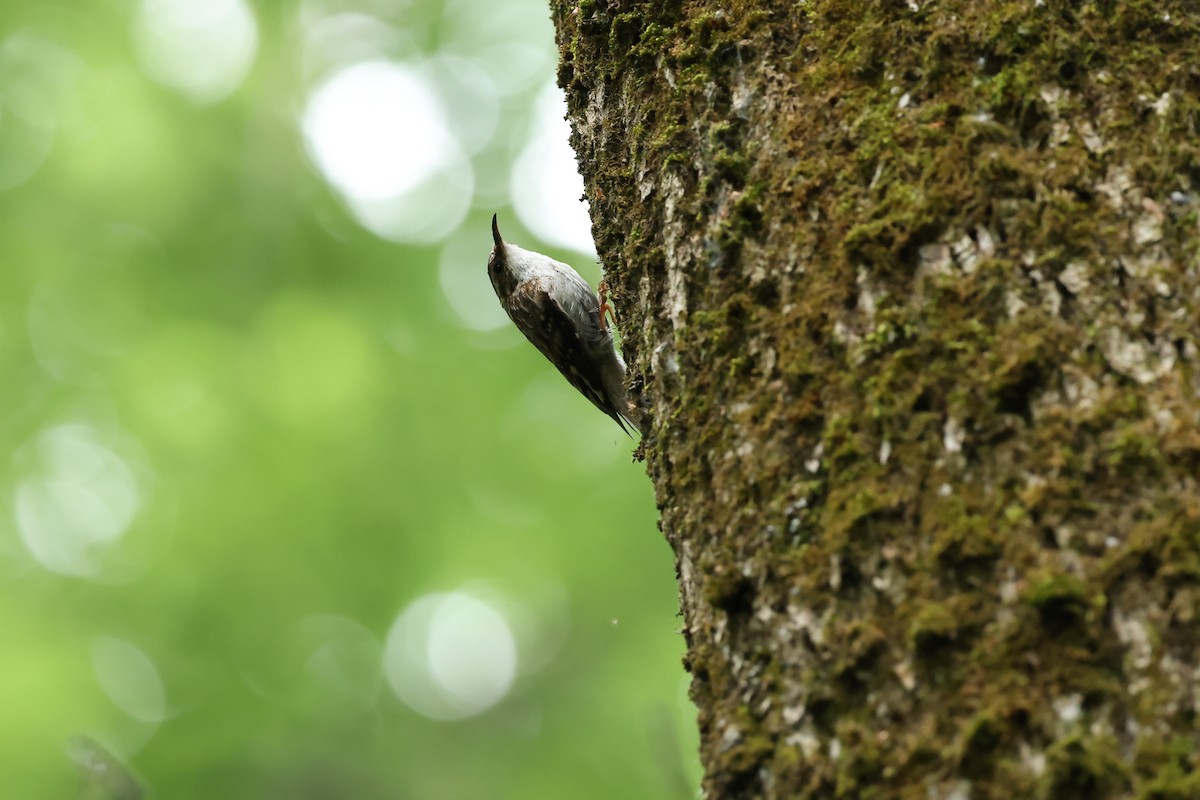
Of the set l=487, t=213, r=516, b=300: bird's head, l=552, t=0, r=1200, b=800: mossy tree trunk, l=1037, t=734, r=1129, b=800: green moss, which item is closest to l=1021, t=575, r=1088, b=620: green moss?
l=552, t=0, r=1200, b=800: mossy tree trunk

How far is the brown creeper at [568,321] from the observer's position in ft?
19.3

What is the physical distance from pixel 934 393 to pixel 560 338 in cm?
449

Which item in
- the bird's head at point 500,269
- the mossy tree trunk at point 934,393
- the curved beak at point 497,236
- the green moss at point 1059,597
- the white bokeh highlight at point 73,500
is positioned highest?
the white bokeh highlight at point 73,500

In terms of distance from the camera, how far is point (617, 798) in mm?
6840

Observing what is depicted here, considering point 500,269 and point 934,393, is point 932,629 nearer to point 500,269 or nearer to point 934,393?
point 934,393

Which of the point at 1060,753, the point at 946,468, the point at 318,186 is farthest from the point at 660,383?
the point at 318,186

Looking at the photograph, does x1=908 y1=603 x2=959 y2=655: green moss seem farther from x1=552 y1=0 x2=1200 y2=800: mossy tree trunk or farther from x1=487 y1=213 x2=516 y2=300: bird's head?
x1=487 y1=213 x2=516 y2=300: bird's head

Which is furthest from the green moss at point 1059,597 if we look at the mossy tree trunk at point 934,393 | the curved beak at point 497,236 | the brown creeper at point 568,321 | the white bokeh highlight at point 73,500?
the white bokeh highlight at point 73,500

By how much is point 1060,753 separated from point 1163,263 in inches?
28.6

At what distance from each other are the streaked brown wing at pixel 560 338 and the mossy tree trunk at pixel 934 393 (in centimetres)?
371

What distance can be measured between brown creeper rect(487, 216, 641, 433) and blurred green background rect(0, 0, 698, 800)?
202cm

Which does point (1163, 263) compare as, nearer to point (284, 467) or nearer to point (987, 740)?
point (987, 740)

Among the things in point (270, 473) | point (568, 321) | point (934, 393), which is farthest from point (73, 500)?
point (934, 393)

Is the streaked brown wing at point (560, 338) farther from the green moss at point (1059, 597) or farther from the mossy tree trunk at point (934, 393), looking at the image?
the green moss at point (1059, 597)
